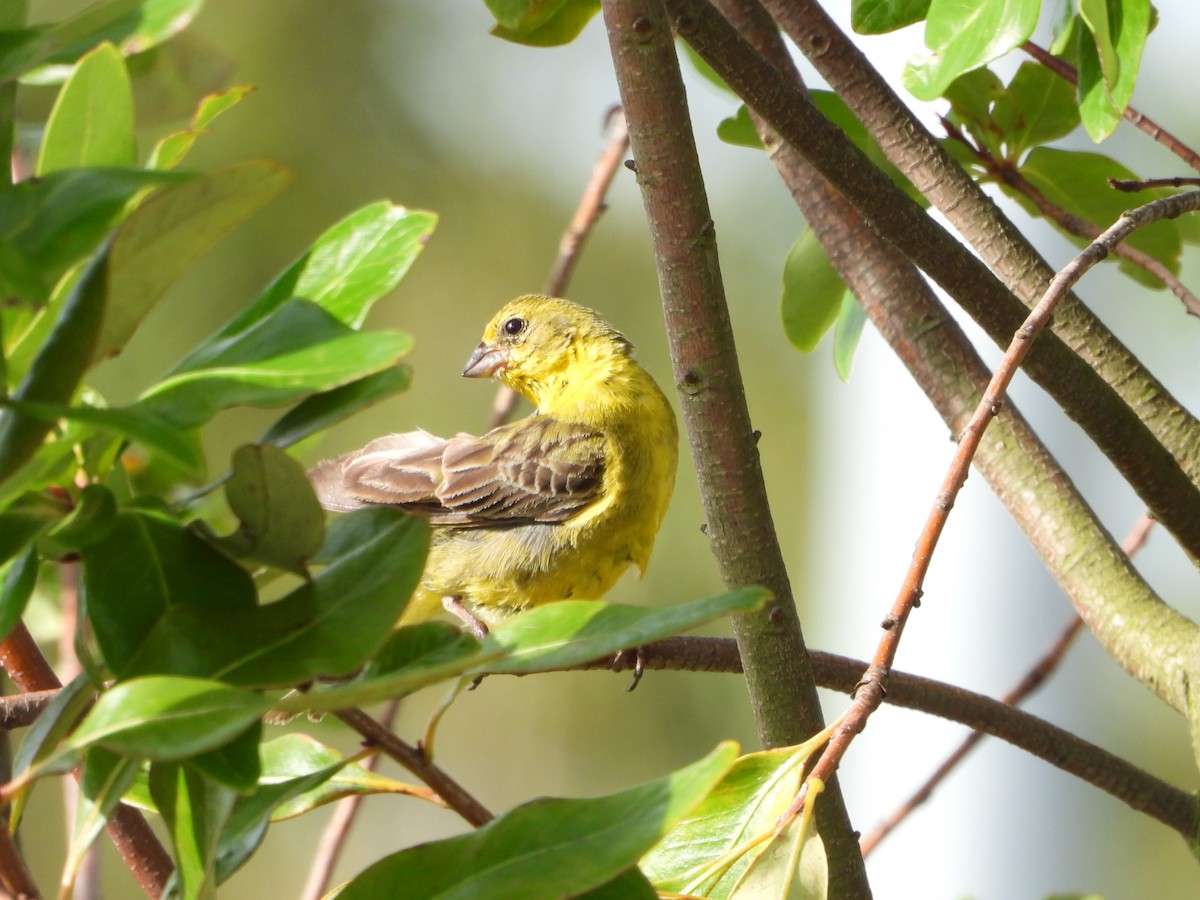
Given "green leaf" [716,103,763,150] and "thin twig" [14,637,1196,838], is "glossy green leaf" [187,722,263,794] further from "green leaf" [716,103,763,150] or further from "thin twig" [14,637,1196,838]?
"green leaf" [716,103,763,150]

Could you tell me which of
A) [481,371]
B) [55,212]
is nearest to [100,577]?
[55,212]

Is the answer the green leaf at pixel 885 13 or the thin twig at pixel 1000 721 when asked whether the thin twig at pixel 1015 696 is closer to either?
the thin twig at pixel 1000 721

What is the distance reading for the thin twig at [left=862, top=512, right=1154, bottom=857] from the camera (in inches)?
62.2

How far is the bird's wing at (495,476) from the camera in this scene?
234 cm

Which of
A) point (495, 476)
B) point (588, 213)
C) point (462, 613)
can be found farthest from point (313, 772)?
point (495, 476)

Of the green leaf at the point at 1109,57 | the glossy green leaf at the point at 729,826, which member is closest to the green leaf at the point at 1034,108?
the green leaf at the point at 1109,57

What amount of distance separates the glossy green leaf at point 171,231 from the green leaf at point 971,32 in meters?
0.71

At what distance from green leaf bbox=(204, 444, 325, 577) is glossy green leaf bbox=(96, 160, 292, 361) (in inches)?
4.2

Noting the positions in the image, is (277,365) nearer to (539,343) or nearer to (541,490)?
(541,490)

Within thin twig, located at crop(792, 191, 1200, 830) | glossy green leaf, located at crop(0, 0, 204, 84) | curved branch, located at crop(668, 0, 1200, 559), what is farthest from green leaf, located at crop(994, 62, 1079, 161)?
glossy green leaf, located at crop(0, 0, 204, 84)

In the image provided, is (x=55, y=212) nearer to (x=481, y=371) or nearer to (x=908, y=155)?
(x=908, y=155)

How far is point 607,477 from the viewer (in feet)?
7.65

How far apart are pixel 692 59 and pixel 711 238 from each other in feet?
2.80

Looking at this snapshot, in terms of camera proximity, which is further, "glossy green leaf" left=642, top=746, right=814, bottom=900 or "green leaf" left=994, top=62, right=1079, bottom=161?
"green leaf" left=994, top=62, right=1079, bottom=161
